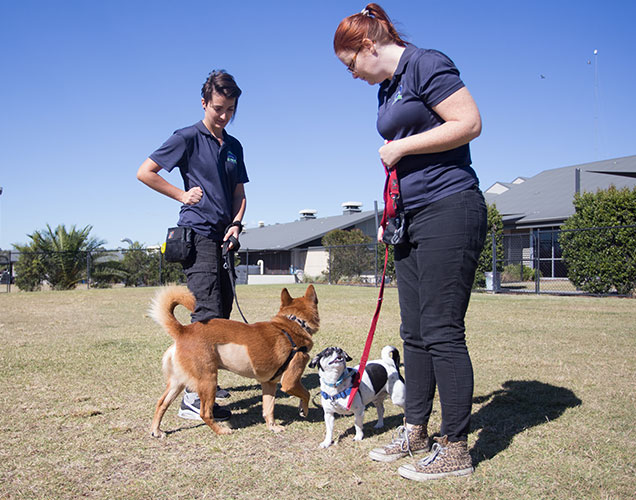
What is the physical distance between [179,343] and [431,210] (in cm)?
179

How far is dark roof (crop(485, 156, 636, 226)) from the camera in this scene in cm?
2319

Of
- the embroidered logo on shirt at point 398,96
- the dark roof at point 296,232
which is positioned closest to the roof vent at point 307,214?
the dark roof at point 296,232

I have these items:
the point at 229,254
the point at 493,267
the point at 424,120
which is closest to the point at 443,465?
the point at 424,120

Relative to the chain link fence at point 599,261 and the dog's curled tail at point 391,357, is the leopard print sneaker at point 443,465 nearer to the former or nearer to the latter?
the dog's curled tail at point 391,357

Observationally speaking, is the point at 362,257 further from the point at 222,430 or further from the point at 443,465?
the point at 443,465

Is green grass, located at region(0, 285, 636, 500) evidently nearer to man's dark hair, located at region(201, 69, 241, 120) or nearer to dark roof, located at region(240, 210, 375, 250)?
man's dark hair, located at region(201, 69, 241, 120)

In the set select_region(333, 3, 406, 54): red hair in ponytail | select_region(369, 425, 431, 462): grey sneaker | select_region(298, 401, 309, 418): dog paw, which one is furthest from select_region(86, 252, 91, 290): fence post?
select_region(333, 3, 406, 54): red hair in ponytail

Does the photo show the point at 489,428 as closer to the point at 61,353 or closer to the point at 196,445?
the point at 196,445

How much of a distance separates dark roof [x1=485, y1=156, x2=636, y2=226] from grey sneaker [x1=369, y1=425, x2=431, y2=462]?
2200 centimetres

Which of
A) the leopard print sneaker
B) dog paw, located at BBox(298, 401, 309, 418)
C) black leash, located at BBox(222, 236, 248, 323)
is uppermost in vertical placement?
black leash, located at BBox(222, 236, 248, 323)

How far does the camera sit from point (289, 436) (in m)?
3.04

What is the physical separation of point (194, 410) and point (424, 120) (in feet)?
8.16

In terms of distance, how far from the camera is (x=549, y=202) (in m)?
24.8

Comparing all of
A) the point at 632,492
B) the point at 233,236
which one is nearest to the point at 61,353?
the point at 233,236
